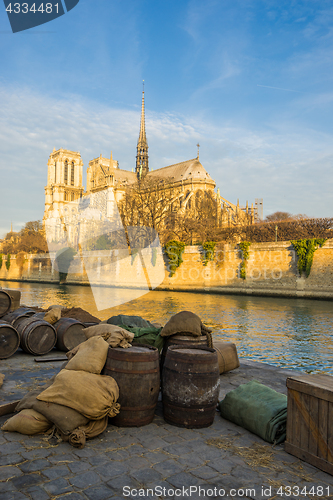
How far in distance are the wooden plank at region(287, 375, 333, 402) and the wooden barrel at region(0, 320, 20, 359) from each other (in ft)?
14.9

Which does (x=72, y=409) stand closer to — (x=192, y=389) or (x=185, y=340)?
(x=192, y=389)

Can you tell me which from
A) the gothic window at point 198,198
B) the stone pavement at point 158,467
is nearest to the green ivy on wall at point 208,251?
the gothic window at point 198,198

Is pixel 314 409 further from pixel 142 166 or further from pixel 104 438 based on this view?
pixel 142 166

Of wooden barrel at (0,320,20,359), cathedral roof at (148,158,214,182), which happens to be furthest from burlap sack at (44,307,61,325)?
cathedral roof at (148,158,214,182)

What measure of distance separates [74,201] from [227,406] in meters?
90.4

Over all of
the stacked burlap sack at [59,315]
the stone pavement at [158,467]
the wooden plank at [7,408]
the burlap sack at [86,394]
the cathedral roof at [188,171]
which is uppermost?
the cathedral roof at [188,171]

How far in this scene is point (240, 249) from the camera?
1193 inches

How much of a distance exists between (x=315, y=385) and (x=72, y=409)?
2.08 m

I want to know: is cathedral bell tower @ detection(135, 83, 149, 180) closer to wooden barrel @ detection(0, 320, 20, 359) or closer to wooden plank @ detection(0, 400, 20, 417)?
wooden barrel @ detection(0, 320, 20, 359)

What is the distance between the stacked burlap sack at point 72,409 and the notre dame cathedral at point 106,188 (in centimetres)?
3634

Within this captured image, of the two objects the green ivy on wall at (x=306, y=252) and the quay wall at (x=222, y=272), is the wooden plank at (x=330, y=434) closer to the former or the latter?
the quay wall at (x=222, y=272)

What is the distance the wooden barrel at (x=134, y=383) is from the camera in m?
3.45

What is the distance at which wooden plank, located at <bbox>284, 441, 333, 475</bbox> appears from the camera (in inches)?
107

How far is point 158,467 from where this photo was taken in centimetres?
276
